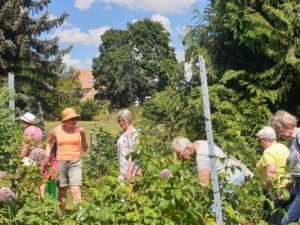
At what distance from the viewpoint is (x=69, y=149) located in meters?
5.79

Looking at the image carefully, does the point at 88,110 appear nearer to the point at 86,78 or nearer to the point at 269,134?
the point at 269,134

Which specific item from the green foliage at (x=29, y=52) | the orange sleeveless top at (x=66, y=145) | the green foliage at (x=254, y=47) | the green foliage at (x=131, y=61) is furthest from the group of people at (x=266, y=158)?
the green foliage at (x=131, y=61)

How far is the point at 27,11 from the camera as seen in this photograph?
64.3 ft

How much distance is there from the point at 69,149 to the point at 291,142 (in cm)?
275

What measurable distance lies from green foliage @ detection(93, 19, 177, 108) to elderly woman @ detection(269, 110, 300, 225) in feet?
155

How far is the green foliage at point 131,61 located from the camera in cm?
5453

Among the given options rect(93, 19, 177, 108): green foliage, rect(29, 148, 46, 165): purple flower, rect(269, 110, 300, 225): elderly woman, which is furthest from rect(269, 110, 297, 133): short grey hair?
rect(93, 19, 177, 108): green foliage

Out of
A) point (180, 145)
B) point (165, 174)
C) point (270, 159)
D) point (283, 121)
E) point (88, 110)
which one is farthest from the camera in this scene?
point (88, 110)

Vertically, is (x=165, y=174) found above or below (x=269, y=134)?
below

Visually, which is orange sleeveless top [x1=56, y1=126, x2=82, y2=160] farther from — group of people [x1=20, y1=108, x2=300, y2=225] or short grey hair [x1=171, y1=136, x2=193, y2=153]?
short grey hair [x1=171, y1=136, x2=193, y2=153]

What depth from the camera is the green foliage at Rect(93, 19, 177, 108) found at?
54.5 m

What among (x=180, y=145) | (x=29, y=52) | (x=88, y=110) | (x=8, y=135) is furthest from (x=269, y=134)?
(x=88, y=110)

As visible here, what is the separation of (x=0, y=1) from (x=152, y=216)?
1776 cm

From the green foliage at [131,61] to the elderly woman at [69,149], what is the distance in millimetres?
45694
